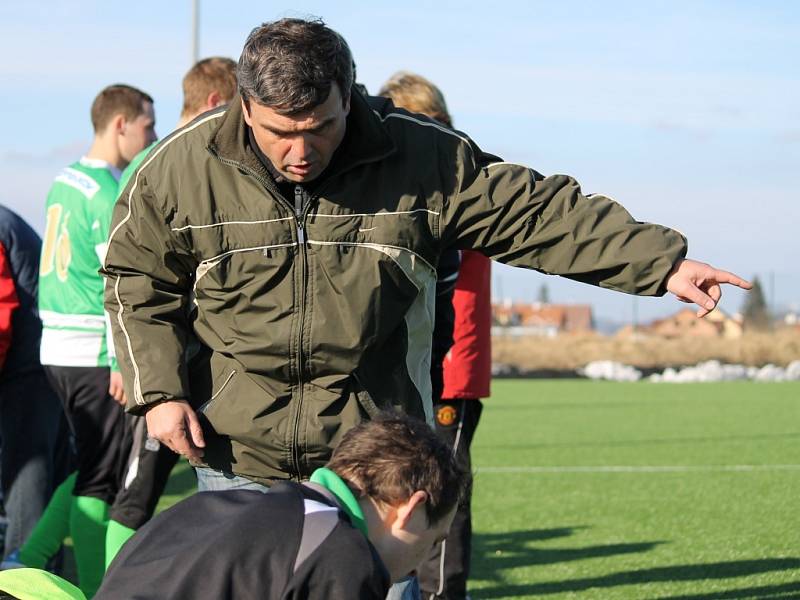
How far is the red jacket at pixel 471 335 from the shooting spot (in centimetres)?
590

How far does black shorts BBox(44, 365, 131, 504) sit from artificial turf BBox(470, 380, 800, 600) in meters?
1.79

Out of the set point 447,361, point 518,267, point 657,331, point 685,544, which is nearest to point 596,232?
point 518,267

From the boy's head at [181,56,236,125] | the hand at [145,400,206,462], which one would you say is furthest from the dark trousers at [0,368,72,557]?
the hand at [145,400,206,462]

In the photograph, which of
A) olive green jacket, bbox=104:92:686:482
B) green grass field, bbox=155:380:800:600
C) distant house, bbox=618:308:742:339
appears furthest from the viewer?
distant house, bbox=618:308:742:339

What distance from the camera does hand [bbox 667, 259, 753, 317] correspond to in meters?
3.81

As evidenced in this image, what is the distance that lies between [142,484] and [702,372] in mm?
31371

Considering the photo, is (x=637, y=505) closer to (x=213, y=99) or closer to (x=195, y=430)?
(x=213, y=99)

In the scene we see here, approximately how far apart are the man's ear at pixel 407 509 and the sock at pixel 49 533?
147 inches

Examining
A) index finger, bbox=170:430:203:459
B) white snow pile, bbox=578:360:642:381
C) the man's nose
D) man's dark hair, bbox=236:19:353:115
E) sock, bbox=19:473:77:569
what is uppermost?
man's dark hair, bbox=236:19:353:115

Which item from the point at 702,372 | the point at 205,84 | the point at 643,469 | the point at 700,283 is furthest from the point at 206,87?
the point at 702,372

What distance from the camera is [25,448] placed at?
657 cm

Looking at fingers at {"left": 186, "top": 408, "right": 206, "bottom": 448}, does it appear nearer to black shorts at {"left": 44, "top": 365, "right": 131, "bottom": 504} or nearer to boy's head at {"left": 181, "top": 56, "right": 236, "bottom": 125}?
boy's head at {"left": 181, "top": 56, "right": 236, "bottom": 125}

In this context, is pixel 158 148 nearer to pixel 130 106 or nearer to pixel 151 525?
pixel 151 525

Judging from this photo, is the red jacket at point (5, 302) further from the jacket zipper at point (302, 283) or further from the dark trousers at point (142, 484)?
the jacket zipper at point (302, 283)
